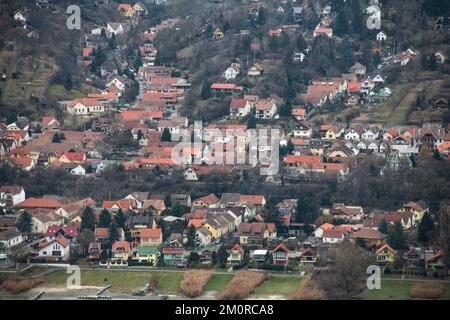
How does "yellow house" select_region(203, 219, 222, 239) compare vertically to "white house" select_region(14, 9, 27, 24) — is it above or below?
below

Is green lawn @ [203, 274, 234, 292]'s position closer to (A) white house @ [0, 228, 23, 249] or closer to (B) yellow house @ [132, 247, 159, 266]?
(B) yellow house @ [132, 247, 159, 266]

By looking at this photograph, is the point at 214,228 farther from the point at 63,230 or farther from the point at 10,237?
the point at 10,237

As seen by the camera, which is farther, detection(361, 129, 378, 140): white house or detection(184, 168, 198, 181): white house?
detection(361, 129, 378, 140): white house

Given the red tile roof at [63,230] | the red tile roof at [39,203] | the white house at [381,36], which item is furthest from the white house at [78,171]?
the white house at [381,36]

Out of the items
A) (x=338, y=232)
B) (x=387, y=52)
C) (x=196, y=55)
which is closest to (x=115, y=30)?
(x=196, y=55)

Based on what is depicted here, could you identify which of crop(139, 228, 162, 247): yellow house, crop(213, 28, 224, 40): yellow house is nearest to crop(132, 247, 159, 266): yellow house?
crop(139, 228, 162, 247): yellow house

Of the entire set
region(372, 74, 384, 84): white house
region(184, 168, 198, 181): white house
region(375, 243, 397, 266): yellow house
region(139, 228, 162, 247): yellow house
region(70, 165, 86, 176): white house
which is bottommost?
region(375, 243, 397, 266): yellow house
